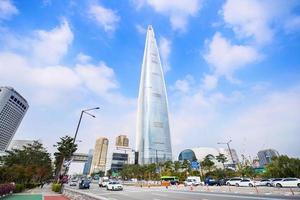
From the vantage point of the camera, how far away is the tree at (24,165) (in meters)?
51.9

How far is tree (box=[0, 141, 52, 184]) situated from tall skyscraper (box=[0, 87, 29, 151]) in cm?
7996

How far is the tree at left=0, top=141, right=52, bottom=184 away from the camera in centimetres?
5192

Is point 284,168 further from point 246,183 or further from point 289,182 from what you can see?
point 289,182

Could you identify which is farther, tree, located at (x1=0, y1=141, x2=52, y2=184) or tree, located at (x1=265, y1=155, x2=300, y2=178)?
tree, located at (x1=265, y1=155, x2=300, y2=178)

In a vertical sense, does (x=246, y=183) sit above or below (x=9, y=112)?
below

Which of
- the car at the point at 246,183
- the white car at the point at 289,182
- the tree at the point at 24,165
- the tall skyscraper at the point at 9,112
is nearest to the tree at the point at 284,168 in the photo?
the car at the point at 246,183

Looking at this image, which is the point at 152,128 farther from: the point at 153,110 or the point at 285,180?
the point at 285,180

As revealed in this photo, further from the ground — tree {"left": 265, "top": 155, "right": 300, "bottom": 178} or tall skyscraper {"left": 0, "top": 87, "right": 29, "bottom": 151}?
→ tall skyscraper {"left": 0, "top": 87, "right": 29, "bottom": 151}

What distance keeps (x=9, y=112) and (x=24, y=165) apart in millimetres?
100221

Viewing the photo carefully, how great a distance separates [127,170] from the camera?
144m

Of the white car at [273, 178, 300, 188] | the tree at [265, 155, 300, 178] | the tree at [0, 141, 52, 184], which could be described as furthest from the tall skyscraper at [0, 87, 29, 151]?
the white car at [273, 178, 300, 188]

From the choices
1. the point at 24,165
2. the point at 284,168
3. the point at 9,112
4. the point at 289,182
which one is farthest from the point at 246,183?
the point at 9,112

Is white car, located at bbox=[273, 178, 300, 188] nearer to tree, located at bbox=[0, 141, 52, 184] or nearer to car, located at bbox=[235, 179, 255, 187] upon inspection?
car, located at bbox=[235, 179, 255, 187]

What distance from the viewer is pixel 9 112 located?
148000mm
